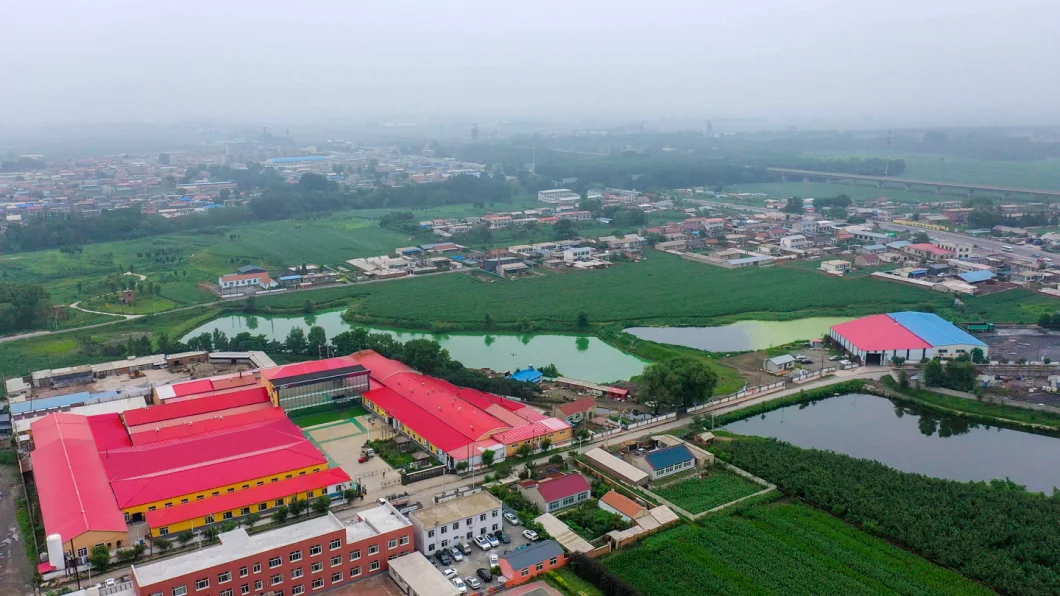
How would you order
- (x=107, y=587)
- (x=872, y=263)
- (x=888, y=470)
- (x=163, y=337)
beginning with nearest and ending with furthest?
1. (x=107, y=587)
2. (x=888, y=470)
3. (x=163, y=337)
4. (x=872, y=263)

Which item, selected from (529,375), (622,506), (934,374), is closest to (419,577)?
(622,506)

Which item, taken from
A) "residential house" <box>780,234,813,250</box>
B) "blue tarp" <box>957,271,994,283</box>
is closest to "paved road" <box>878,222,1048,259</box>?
"blue tarp" <box>957,271,994,283</box>

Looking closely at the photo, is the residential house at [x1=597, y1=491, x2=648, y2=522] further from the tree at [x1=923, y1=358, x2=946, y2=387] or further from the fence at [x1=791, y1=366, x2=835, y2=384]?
the tree at [x1=923, y1=358, x2=946, y2=387]

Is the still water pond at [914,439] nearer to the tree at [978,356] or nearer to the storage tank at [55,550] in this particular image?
the tree at [978,356]

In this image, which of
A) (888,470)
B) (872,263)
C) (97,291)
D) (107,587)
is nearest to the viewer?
(107,587)

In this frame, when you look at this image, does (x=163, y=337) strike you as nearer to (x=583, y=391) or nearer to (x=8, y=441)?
(x=8, y=441)

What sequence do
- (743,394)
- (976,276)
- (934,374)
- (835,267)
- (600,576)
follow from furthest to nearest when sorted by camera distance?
(835,267) < (976,276) < (934,374) < (743,394) < (600,576)

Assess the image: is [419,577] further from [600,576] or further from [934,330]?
[934,330]

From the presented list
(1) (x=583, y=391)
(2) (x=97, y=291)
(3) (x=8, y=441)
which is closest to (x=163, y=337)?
(3) (x=8, y=441)
